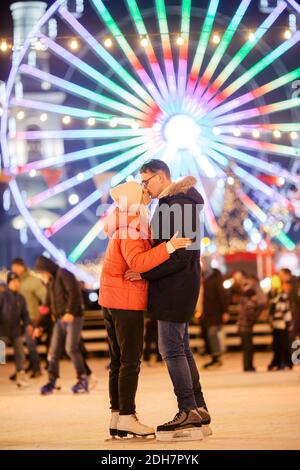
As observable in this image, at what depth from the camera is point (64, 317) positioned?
12.2 meters

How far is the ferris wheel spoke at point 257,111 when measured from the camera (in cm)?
1862

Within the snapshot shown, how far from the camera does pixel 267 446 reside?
7125mm

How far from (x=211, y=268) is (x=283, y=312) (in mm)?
1707

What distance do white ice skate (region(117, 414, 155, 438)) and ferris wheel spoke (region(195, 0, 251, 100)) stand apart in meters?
11.1

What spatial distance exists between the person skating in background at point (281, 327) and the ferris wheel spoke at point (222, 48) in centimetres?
397

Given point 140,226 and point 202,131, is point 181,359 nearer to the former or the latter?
point 140,226

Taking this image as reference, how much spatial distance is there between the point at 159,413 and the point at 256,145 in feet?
31.3

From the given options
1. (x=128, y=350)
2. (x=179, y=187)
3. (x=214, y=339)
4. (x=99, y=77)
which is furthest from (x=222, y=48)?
(x=128, y=350)

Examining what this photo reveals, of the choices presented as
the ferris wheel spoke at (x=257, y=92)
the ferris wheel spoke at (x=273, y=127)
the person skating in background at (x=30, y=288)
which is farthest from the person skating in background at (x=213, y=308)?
the ferris wheel spoke at (x=257, y=92)

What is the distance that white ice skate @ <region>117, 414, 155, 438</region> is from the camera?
776 cm

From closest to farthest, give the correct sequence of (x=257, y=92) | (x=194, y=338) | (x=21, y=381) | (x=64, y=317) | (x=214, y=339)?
1. (x=64, y=317)
2. (x=21, y=381)
3. (x=214, y=339)
4. (x=257, y=92)
5. (x=194, y=338)

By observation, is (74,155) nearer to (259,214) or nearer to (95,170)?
(95,170)

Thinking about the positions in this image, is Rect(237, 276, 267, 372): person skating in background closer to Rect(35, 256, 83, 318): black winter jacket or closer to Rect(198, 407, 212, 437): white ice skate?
Rect(35, 256, 83, 318): black winter jacket
